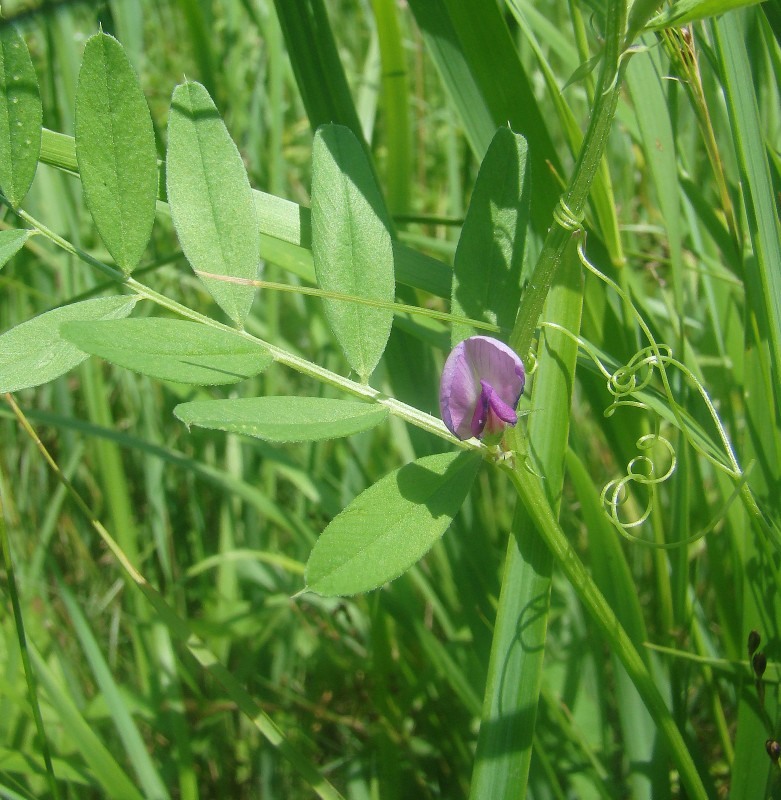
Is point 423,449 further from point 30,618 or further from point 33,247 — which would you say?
point 33,247

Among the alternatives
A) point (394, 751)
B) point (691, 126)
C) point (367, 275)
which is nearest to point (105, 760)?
point (394, 751)

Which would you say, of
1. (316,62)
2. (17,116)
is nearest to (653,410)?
(316,62)

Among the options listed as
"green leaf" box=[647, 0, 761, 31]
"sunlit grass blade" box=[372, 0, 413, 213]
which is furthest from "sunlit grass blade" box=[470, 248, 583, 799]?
"sunlit grass blade" box=[372, 0, 413, 213]

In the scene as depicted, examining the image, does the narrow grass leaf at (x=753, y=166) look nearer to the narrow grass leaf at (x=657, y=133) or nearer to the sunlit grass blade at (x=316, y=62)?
the narrow grass leaf at (x=657, y=133)

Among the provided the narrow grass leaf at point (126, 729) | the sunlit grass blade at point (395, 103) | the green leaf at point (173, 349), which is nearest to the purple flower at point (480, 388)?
the green leaf at point (173, 349)

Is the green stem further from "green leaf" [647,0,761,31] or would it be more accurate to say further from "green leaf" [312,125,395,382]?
"green leaf" [647,0,761,31]

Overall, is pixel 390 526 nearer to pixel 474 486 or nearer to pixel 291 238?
pixel 291 238

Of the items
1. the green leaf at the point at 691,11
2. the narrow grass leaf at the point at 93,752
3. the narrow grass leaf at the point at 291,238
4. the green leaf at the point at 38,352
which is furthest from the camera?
the narrow grass leaf at the point at 93,752

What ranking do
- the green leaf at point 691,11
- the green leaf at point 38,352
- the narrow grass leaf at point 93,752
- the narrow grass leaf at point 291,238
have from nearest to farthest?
1. the green leaf at point 691,11
2. the green leaf at point 38,352
3. the narrow grass leaf at point 291,238
4. the narrow grass leaf at point 93,752
